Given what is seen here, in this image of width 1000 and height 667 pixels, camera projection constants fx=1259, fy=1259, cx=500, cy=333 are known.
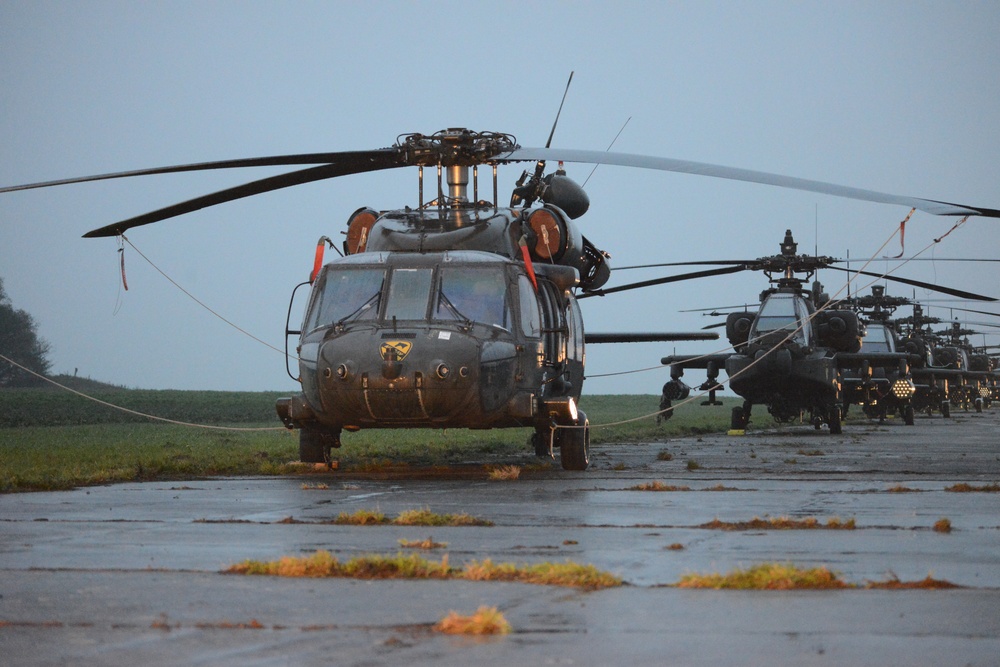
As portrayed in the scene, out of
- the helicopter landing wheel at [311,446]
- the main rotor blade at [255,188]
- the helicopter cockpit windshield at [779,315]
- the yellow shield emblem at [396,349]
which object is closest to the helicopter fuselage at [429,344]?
the yellow shield emblem at [396,349]

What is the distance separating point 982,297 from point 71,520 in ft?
50.3

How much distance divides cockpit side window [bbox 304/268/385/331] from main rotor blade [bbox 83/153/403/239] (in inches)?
44.6

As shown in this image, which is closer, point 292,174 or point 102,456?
point 292,174

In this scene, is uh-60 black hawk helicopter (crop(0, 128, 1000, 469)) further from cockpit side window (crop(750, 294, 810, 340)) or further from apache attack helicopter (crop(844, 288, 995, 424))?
apache attack helicopter (crop(844, 288, 995, 424))

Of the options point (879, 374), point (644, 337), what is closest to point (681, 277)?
point (644, 337)

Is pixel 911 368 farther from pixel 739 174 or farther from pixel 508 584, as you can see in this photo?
pixel 508 584

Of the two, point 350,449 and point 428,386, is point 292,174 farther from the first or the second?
point 350,449

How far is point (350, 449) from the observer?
19.5 metres

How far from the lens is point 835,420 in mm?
27594

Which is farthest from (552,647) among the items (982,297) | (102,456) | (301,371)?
(982,297)

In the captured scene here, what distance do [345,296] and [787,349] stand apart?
14.5 meters

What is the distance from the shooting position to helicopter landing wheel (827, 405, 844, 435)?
89.9ft

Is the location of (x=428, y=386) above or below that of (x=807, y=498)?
above

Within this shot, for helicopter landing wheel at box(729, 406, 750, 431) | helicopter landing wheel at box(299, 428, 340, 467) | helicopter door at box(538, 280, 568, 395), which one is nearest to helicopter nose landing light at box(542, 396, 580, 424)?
helicopter door at box(538, 280, 568, 395)
